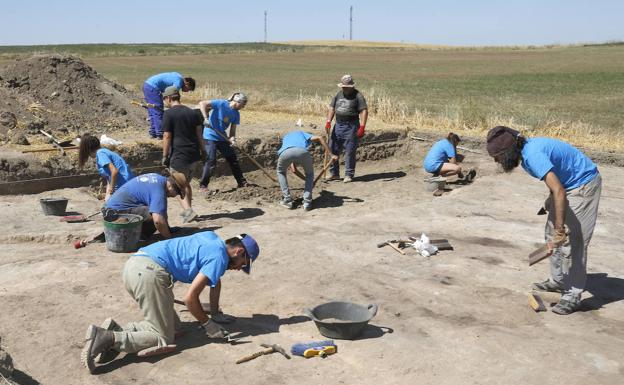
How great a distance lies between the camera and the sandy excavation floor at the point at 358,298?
5457 mm

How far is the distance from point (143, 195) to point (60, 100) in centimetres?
846

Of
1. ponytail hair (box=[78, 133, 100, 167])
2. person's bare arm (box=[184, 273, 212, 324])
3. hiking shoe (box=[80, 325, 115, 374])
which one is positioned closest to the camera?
hiking shoe (box=[80, 325, 115, 374])

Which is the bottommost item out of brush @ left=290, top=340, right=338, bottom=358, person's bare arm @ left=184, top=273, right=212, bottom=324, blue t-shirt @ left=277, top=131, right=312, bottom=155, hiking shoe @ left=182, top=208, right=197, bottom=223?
brush @ left=290, top=340, right=338, bottom=358

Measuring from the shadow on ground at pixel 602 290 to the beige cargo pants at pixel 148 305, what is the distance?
3.93 meters

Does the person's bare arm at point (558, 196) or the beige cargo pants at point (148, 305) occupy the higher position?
the person's bare arm at point (558, 196)

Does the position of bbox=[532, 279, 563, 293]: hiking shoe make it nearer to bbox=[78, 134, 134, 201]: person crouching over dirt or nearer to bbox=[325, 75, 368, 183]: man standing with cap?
bbox=[78, 134, 134, 201]: person crouching over dirt

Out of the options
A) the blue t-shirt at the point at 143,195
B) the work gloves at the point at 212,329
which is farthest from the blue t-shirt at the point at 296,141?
the work gloves at the point at 212,329

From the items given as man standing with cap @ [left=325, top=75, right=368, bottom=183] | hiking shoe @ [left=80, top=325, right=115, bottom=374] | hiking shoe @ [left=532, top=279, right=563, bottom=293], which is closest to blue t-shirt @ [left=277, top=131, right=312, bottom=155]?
man standing with cap @ [left=325, top=75, right=368, bottom=183]

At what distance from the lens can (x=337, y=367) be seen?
18.0 ft

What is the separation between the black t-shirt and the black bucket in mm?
4257

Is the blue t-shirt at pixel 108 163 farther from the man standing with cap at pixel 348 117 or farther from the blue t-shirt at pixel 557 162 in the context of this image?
the blue t-shirt at pixel 557 162

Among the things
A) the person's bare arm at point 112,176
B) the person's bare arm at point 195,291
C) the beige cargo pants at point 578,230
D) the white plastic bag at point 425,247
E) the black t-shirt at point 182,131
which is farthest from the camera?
the black t-shirt at point 182,131

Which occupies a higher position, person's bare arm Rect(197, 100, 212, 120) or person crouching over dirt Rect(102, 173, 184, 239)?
person's bare arm Rect(197, 100, 212, 120)

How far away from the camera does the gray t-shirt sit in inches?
487
